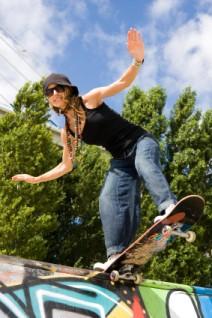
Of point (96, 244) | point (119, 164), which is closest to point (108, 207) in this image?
point (119, 164)

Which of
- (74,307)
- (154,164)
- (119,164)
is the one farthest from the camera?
(119,164)

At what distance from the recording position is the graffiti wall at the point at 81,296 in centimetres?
254

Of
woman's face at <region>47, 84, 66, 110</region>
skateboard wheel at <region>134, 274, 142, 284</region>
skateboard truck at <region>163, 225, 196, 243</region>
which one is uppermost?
woman's face at <region>47, 84, 66, 110</region>

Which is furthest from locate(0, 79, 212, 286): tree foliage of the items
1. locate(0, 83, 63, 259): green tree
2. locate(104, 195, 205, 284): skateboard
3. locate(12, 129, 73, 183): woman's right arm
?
locate(104, 195, 205, 284): skateboard

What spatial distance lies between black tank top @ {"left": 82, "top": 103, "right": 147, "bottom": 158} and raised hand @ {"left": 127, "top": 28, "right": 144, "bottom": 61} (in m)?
0.48

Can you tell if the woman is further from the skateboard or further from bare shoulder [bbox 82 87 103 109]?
the skateboard

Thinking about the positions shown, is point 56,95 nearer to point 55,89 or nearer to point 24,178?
point 55,89

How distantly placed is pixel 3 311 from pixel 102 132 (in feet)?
5.56

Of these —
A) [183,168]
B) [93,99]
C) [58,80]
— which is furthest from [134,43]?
[183,168]

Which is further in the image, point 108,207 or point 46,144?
point 46,144

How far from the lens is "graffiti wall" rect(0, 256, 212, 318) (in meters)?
2.54

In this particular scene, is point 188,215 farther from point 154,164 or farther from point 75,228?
point 75,228

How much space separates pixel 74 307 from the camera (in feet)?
8.92

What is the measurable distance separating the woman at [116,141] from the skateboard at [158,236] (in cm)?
22
